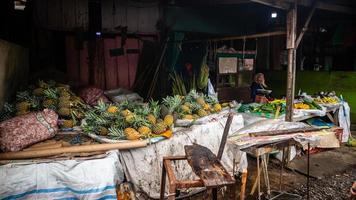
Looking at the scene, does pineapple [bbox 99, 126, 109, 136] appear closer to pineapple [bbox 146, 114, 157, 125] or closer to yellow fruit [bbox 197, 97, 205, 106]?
pineapple [bbox 146, 114, 157, 125]

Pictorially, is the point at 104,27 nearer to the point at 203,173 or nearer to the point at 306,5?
the point at 306,5

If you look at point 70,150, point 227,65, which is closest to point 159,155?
point 70,150

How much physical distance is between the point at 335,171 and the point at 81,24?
7.11 metres

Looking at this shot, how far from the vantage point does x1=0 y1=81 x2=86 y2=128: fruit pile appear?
452 cm

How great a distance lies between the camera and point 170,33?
28.1ft

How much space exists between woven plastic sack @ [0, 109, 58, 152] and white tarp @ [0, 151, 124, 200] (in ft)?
1.22

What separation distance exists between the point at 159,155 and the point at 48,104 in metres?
2.00

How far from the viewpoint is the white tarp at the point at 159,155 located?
168 inches

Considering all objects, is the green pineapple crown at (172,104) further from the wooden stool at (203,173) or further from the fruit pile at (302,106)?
the fruit pile at (302,106)

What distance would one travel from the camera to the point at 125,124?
4.37m

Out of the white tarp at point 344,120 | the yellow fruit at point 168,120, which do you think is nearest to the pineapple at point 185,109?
the yellow fruit at point 168,120

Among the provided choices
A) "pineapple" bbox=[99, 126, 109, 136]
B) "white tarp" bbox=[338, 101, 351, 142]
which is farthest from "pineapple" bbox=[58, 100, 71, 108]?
"white tarp" bbox=[338, 101, 351, 142]

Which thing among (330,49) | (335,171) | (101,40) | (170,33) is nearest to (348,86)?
(330,49)

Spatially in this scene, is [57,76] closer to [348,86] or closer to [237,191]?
[237,191]
